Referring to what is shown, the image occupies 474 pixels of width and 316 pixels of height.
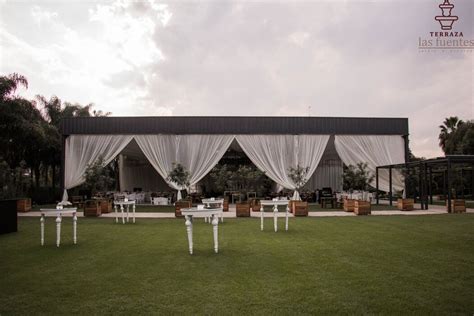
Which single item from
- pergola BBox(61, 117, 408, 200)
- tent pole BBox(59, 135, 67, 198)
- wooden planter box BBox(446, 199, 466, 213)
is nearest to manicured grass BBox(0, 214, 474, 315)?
wooden planter box BBox(446, 199, 466, 213)

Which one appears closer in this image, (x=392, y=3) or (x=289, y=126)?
(x=392, y=3)

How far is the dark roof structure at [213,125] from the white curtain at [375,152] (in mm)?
473

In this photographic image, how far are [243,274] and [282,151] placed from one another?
45.6 ft

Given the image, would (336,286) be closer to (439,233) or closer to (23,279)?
(23,279)

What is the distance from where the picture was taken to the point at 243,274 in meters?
4.65

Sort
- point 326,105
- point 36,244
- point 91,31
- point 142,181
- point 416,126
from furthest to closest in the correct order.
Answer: point 142,181 → point 326,105 → point 416,126 → point 91,31 → point 36,244

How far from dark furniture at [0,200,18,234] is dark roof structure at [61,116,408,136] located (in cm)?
989

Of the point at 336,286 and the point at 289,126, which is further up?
the point at 289,126

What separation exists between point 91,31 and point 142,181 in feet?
51.5

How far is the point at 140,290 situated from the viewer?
4.02m

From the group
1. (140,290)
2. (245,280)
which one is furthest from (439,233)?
(140,290)

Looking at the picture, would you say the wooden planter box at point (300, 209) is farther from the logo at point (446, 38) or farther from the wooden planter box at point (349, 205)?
the logo at point (446, 38)

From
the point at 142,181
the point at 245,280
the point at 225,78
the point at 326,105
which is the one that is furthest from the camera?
the point at 142,181

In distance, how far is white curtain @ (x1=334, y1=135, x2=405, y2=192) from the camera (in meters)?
18.7
